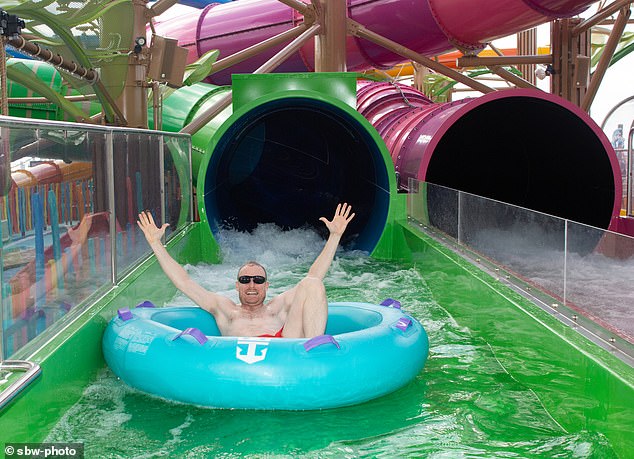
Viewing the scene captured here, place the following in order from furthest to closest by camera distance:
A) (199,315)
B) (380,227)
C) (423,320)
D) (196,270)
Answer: (380,227) < (196,270) < (423,320) < (199,315)

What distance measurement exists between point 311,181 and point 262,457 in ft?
23.3

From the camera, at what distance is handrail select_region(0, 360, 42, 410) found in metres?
2.54

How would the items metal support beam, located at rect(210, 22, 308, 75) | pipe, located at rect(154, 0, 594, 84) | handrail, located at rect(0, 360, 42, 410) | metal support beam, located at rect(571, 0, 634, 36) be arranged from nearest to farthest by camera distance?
1. handrail, located at rect(0, 360, 42, 410)
2. metal support beam, located at rect(571, 0, 634, 36)
3. pipe, located at rect(154, 0, 594, 84)
4. metal support beam, located at rect(210, 22, 308, 75)

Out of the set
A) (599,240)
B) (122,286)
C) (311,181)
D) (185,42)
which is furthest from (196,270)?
(185,42)

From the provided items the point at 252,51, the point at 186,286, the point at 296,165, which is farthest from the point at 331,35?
the point at 186,286

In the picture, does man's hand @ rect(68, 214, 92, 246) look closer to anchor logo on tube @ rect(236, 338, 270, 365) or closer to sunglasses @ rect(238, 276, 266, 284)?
sunglasses @ rect(238, 276, 266, 284)

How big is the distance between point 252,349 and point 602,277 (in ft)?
4.67

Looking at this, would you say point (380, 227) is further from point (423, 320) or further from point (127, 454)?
point (127, 454)

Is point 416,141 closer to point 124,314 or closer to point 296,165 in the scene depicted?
point 296,165

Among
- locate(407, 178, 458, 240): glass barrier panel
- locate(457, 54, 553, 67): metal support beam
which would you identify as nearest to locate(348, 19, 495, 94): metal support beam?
locate(457, 54, 553, 67): metal support beam

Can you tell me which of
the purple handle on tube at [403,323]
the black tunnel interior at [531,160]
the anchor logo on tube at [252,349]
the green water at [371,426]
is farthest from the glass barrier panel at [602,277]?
the black tunnel interior at [531,160]

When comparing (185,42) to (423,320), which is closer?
(423,320)

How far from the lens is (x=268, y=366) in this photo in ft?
11.0

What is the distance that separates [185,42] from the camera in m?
12.8
